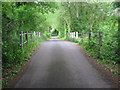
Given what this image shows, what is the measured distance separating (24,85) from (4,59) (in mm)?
2471

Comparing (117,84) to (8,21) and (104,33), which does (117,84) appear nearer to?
(104,33)

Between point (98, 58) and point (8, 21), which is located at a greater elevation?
point (8, 21)

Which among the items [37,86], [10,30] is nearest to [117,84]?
[37,86]

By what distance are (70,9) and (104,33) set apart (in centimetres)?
1664

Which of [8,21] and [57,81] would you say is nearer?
[57,81]

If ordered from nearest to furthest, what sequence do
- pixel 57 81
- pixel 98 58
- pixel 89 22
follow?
pixel 57 81 < pixel 98 58 < pixel 89 22

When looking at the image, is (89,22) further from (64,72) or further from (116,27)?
(64,72)

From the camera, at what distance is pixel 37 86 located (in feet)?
14.2

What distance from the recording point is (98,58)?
8078 millimetres

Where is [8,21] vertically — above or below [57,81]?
above

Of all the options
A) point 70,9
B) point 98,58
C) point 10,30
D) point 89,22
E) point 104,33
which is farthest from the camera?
point 70,9

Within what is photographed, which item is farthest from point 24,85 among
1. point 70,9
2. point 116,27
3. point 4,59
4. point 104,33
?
point 70,9

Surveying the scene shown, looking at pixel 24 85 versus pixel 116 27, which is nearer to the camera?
pixel 24 85

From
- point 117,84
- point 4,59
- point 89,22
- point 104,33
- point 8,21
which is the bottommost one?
point 117,84
